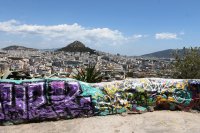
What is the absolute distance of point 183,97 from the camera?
45.3 feet

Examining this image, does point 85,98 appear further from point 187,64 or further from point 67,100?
point 187,64

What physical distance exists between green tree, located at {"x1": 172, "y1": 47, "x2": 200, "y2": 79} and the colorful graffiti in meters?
14.2

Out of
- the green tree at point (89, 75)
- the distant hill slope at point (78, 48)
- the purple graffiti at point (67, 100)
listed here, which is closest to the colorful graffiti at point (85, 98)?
the purple graffiti at point (67, 100)

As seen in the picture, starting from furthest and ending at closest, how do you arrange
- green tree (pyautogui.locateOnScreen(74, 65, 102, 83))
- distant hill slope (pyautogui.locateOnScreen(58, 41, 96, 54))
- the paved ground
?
distant hill slope (pyautogui.locateOnScreen(58, 41, 96, 54))
green tree (pyautogui.locateOnScreen(74, 65, 102, 83))
the paved ground

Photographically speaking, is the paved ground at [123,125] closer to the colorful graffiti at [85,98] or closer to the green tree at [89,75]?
the colorful graffiti at [85,98]

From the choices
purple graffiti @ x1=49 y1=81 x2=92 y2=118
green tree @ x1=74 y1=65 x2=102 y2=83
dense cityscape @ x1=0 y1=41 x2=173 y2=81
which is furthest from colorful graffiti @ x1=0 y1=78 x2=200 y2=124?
green tree @ x1=74 y1=65 x2=102 y2=83

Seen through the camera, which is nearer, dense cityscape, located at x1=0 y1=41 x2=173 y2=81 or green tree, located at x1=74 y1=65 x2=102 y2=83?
green tree, located at x1=74 y1=65 x2=102 y2=83

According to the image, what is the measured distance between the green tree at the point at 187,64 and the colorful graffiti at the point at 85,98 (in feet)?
46.7

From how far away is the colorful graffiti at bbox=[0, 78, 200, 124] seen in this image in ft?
40.5

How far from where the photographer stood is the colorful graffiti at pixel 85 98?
1236cm

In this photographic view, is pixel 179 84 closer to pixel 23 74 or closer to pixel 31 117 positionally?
pixel 31 117

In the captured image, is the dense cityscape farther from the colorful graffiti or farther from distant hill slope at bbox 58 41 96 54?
the colorful graffiti

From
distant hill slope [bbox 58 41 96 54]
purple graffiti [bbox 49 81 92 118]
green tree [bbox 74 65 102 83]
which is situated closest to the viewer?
purple graffiti [bbox 49 81 92 118]

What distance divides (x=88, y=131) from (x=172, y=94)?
3966 millimetres
